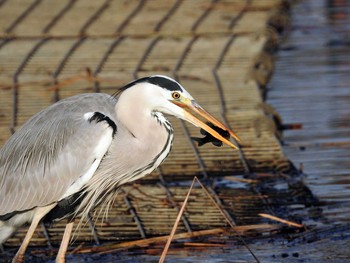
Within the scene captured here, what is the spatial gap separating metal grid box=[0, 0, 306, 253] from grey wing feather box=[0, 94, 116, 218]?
0.65 meters

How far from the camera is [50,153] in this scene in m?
5.93

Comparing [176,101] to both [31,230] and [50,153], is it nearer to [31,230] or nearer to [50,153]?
[50,153]

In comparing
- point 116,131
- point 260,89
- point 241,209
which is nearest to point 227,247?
point 241,209

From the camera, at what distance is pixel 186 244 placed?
21.1 ft

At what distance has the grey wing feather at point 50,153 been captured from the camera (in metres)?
5.78

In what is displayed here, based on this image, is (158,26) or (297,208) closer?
(297,208)

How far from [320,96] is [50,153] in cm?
443

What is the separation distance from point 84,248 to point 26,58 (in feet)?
13.7

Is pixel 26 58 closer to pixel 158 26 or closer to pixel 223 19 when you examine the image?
pixel 158 26

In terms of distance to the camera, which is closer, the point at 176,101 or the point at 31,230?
the point at 176,101

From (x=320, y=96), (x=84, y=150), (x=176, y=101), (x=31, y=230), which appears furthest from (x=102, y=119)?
(x=320, y=96)

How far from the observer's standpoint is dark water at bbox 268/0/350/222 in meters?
7.61

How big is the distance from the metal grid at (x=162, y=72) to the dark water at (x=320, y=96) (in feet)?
0.97

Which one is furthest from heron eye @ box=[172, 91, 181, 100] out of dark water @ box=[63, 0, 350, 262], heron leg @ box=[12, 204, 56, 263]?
dark water @ box=[63, 0, 350, 262]
